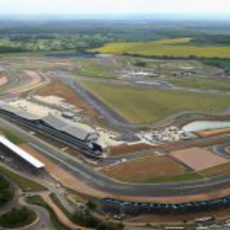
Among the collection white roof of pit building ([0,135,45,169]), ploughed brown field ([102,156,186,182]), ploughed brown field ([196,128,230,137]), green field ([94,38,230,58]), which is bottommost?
ploughed brown field ([102,156,186,182])

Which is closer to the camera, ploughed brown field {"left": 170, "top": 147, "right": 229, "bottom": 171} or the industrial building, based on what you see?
ploughed brown field {"left": 170, "top": 147, "right": 229, "bottom": 171}

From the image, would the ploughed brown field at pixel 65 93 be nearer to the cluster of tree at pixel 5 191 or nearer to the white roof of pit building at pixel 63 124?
the white roof of pit building at pixel 63 124

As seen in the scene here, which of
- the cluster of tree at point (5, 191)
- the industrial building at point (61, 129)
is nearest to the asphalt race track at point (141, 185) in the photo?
the industrial building at point (61, 129)

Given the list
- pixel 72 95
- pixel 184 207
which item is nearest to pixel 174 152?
pixel 184 207

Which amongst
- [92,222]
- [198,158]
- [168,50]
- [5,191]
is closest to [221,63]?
[168,50]

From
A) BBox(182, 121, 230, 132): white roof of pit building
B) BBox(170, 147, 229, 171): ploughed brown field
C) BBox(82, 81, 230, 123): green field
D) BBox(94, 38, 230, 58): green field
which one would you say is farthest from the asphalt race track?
BBox(94, 38, 230, 58): green field

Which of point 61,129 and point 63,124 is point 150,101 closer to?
point 63,124

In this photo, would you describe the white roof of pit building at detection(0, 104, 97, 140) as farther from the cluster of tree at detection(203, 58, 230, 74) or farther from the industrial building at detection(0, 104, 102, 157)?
the cluster of tree at detection(203, 58, 230, 74)
